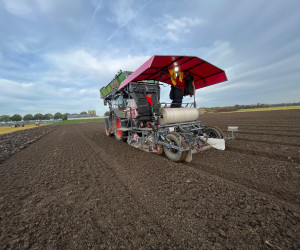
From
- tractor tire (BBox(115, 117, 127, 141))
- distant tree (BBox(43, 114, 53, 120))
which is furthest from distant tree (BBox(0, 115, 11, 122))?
tractor tire (BBox(115, 117, 127, 141))

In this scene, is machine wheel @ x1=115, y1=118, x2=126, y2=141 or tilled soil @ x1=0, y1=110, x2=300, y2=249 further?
machine wheel @ x1=115, y1=118, x2=126, y2=141

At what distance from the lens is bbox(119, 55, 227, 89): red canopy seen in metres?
3.72

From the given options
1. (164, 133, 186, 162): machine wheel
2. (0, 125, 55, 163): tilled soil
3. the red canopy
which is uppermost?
the red canopy

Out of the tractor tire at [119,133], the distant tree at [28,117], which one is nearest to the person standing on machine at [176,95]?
the tractor tire at [119,133]

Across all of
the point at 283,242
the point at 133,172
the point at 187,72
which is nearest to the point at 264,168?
the point at 283,242

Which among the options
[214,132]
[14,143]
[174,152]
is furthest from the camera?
[14,143]

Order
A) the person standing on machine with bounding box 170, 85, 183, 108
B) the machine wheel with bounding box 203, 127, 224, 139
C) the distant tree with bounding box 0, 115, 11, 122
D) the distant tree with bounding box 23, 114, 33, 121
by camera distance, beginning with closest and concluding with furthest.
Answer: the machine wheel with bounding box 203, 127, 224, 139 < the person standing on machine with bounding box 170, 85, 183, 108 < the distant tree with bounding box 0, 115, 11, 122 < the distant tree with bounding box 23, 114, 33, 121

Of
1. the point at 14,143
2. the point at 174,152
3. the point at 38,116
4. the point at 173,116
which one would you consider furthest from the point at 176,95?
the point at 38,116

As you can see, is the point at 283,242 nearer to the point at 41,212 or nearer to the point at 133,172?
the point at 133,172

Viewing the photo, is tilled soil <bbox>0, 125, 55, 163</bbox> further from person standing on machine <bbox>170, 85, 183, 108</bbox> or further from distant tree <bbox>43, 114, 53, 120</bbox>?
distant tree <bbox>43, 114, 53, 120</bbox>

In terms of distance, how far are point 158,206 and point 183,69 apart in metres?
4.27

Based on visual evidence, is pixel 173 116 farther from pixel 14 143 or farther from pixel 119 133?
pixel 14 143

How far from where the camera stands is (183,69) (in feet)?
15.3

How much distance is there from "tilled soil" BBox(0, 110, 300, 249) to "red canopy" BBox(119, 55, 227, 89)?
2840 mm
